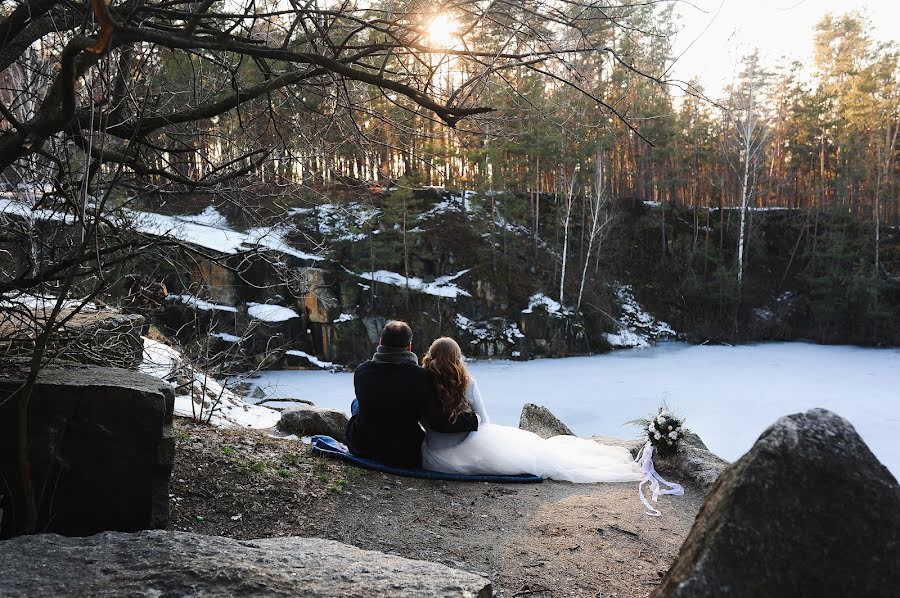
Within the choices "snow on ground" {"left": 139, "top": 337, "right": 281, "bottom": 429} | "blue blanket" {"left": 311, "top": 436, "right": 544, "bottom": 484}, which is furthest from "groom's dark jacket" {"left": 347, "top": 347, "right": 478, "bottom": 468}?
"snow on ground" {"left": 139, "top": 337, "right": 281, "bottom": 429}

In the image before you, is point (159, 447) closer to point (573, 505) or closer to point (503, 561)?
point (503, 561)

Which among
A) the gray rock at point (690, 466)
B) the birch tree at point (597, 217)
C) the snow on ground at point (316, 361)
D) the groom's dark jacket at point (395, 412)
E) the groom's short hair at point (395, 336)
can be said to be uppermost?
the birch tree at point (597, 217)

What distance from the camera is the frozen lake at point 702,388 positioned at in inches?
566

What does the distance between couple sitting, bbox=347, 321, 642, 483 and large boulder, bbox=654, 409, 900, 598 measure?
11.6ft

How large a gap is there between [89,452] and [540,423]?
629 centimetres

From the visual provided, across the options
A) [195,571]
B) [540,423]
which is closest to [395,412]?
[195,571]

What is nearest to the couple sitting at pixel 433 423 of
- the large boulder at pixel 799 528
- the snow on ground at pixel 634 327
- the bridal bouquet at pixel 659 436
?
the bridal bouquet at pixel 659 436

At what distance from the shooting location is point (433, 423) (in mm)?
5305

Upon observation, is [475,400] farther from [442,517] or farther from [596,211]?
[596,211]

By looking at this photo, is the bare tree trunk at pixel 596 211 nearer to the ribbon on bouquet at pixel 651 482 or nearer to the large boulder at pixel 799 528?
the ribbon on bouquet at pixel 651 482

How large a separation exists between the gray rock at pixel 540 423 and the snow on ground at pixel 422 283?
48.7 feet

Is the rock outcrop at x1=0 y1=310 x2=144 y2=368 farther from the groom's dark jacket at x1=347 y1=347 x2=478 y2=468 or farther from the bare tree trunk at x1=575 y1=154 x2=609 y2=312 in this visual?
the bare tree trunk at x1=575 y1=154 x2=609 y2=312

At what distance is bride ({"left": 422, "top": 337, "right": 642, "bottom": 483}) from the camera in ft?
17.2

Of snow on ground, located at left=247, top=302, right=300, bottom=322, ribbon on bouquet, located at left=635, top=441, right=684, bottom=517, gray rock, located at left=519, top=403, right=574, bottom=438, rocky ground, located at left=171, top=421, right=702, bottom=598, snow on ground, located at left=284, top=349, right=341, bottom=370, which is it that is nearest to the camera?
rocky ground, located at left=171, top=421, right=702, bottom=598
